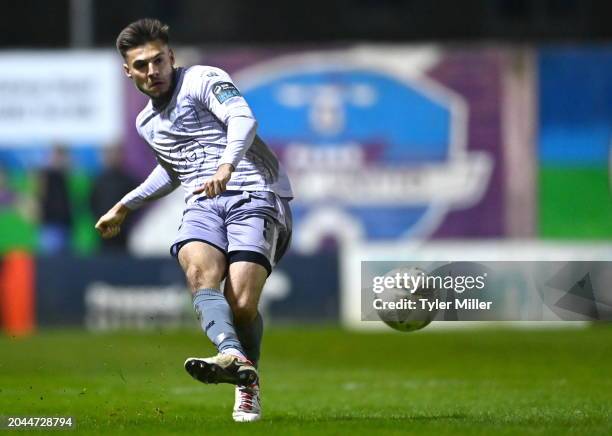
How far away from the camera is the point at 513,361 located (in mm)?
16469

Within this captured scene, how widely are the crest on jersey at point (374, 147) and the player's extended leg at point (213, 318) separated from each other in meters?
16.7

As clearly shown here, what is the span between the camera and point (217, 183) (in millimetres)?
→ 8203

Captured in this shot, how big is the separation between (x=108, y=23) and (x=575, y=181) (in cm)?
1937

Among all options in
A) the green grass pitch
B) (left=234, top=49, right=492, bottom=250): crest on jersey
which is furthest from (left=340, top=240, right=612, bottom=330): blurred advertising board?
(left=234, top=49, right=492, bottom=250): crest on jersey

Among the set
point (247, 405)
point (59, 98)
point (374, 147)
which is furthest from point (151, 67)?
point (59, 98)

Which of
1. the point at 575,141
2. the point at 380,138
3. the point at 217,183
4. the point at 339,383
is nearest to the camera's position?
the point at 217,183

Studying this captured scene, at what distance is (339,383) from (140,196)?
4622 mm

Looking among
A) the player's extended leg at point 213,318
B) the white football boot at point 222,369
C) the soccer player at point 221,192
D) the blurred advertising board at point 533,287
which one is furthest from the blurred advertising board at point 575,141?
the white football boot at point 222,369

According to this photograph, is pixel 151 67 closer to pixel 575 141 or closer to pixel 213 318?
pixel 213 318

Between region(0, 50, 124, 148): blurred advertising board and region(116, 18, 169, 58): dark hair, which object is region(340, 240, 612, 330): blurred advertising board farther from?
region(0, 50, 124, 148): blurred advertising board

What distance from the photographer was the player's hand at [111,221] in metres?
9.30

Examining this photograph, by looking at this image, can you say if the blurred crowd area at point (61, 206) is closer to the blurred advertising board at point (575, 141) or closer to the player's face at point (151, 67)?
the blurred advertising board at point (575, 141)

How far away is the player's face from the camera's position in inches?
340

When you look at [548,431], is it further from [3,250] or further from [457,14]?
[457,14]
